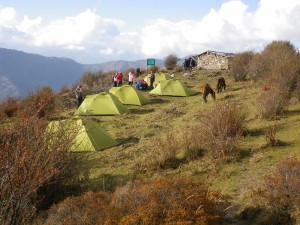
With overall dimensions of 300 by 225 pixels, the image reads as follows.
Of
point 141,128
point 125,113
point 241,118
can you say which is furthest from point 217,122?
point 125,113

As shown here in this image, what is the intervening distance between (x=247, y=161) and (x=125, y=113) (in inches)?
390

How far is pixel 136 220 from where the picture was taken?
477 cm

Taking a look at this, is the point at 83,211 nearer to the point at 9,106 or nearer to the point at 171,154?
the point at 171,154

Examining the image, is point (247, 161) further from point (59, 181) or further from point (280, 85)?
point (280, 85)

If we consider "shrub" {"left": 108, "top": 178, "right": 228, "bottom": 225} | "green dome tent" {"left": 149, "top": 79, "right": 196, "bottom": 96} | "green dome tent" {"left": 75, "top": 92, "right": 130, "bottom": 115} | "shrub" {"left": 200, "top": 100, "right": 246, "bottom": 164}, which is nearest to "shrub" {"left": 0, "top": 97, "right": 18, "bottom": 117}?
"green dome tent" {"left": 75, "top": 92, "right": 130, "bottom": 115}

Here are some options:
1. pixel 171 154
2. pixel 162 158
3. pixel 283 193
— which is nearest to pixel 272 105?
pixel 171 154

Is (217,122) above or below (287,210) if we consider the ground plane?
above

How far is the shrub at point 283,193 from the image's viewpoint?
545 cm

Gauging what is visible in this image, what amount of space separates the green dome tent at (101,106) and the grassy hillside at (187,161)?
0.49 meters

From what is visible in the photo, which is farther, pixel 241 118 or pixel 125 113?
pixel 125 113

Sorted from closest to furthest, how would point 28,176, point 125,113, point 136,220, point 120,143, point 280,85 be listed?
point 136,220, point 28,176, point 120,143, point 280,85, point 125,113

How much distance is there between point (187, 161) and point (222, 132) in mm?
1201

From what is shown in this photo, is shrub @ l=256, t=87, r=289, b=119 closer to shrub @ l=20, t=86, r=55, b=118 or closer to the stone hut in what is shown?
shrub @ l=20, t=86, r=55, b=118

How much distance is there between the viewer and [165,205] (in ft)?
17.1
